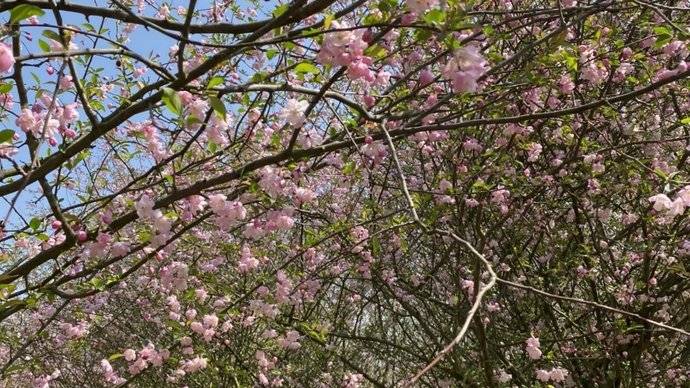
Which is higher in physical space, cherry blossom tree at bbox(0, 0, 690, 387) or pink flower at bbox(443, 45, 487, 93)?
cherry blossom tree at bbox(0, 0, 690, 387)

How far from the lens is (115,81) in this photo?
4.02m

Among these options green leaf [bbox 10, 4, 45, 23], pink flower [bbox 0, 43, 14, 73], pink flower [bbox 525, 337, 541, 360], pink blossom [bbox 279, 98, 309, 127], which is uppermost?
pink blossom [bbox 279, 98, 309, 127]

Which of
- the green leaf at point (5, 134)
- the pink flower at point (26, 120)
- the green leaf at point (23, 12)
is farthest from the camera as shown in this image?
the pink flower at point (26, 120)

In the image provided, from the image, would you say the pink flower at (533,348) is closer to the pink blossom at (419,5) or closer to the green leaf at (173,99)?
the pink blossom at (419,5)

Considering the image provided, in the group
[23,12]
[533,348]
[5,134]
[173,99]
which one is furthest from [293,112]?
[533,348]

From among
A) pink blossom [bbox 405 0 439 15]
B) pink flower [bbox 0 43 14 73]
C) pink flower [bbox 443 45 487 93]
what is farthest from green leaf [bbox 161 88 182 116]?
pink flower [bbox 443 45 487 93]

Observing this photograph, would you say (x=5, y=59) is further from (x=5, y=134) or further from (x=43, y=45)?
(x=43, y=45)

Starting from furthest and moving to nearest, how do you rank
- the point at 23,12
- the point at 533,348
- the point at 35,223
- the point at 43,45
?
1. the point at 533,348
2. the point at 35,223
3. the point at 43,45
4. the point at 23,12

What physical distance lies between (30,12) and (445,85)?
360 cm

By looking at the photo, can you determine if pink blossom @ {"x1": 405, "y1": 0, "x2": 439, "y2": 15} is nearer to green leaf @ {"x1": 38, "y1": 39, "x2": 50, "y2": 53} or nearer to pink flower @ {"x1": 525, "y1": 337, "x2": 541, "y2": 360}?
green leaf @ {"x1": 38, "y1": 39, "x2": 50, "y2": 53}

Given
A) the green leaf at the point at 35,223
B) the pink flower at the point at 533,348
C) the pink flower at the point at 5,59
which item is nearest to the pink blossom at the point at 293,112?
the pink flower at the point at 5,59

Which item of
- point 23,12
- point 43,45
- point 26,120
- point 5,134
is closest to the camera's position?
point 23,12

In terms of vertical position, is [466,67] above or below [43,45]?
below

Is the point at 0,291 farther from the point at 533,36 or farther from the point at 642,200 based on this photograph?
the point at 642,200
